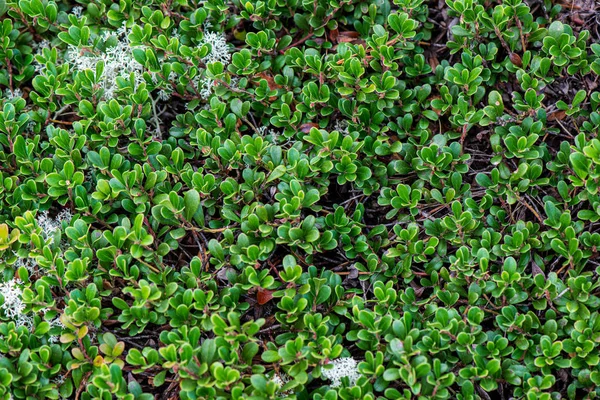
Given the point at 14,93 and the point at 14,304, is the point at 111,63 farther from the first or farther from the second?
the point at 14,304

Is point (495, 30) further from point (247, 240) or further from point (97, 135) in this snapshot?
point (97, 135)

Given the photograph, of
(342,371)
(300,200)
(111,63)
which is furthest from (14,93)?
(342,371)

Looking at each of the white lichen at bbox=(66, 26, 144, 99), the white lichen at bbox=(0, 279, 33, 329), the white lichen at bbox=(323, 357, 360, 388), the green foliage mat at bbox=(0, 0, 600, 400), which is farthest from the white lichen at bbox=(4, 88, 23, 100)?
the white lichen at bbox=(323, 357, 360, 388)

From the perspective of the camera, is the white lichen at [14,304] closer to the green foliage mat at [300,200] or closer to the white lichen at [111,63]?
the green foliage mat at [300,200]

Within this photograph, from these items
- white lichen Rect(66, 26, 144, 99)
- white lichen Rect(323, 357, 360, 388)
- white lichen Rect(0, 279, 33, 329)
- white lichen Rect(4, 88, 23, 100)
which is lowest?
white lichen Rect(323, 357, 360, 388)

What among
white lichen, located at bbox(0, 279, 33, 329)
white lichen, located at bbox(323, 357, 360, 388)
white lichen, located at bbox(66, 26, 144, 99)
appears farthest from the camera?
white lichen, located at bbox(66, 26, 144, 99)

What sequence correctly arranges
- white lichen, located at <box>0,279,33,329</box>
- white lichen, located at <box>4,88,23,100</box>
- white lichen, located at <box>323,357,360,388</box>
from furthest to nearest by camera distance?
white lichen, located at <box>4,88,23,100</box>
white lichen, located at <box>0,279,33,329</box>
white lichen, located at <box>323,357,360,388</box>

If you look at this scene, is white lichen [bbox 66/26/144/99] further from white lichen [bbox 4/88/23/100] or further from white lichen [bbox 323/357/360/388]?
white lichen [bbox 323/357/360/388]

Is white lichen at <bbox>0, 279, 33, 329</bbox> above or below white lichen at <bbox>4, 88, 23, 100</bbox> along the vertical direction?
below
